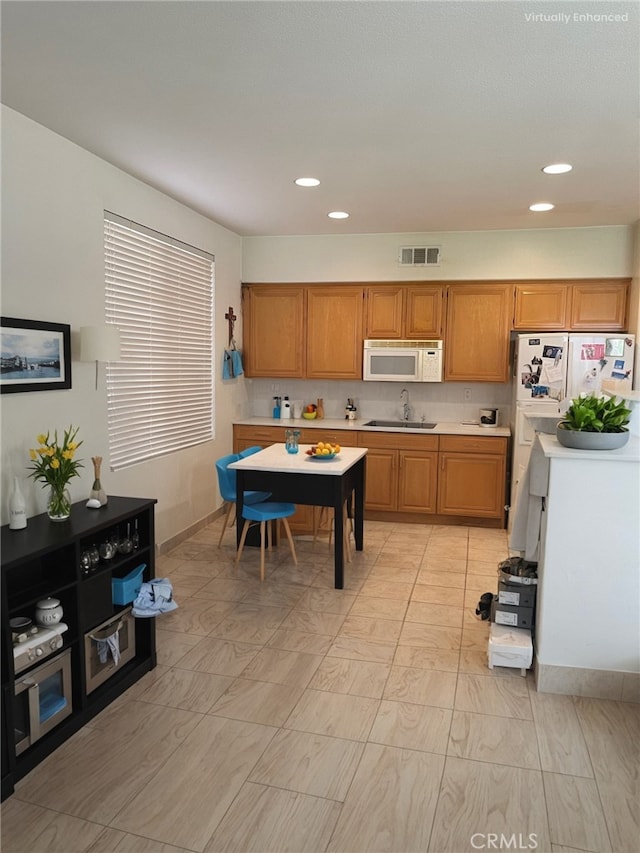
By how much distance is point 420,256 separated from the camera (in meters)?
5.74

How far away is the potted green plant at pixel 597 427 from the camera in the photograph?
279 cm

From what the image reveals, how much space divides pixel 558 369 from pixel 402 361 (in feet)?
4.59

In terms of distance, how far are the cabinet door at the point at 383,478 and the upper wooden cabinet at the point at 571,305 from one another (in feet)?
5.45

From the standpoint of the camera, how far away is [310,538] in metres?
5.27

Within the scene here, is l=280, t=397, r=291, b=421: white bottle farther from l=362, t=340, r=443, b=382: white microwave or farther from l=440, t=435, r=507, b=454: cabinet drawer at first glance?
l=440, t=435, r=507, b=454: cabinet drawer

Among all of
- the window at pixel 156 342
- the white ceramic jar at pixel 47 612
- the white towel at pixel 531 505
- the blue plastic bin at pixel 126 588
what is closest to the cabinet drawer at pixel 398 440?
the window at pixel 156 342

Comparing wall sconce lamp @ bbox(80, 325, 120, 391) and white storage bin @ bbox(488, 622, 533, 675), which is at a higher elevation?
wall sconce lamp @ bbox(80, 325, 120, 391)

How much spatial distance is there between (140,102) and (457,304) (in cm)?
357

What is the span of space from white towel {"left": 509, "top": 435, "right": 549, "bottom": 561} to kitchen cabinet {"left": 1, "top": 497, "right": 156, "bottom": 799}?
6.28 ft

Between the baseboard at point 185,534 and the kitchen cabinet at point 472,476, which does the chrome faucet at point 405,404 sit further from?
the baseboard at point 185,534

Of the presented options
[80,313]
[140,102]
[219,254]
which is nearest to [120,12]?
[140,102]

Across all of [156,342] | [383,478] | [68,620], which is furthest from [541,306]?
[68,620]

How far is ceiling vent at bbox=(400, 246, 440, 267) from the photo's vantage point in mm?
5707

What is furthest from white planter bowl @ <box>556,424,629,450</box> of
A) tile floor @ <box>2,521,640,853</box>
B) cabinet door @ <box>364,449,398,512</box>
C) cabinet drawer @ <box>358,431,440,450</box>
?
cabinet door @ <box>364,449,398,512</box>
